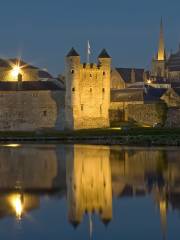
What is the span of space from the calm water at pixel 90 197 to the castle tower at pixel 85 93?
78.3 ft

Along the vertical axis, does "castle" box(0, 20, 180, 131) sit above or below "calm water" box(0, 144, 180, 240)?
above

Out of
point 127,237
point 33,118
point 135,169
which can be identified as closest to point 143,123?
point 33,118

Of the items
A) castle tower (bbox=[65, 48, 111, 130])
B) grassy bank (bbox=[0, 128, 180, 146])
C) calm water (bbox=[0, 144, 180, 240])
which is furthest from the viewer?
castle tower (bbox=[65, 48, 111, 130])

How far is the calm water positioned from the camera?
58.7 feet

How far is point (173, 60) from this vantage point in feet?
418

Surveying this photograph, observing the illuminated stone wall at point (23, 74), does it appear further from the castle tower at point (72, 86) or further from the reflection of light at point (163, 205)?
the reflection of light at point (163, 205)

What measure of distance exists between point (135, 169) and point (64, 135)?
26.2 m

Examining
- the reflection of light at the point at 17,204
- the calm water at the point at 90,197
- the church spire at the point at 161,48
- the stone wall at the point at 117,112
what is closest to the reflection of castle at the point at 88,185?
the calm water at the point at 90,197

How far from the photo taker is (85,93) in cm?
6131

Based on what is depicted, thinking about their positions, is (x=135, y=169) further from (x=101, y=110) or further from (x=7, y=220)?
(x=101, y=110)

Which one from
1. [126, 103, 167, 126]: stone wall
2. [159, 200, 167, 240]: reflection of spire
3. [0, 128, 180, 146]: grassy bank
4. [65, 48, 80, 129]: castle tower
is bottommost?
[159, 200, 167, 240]: reflection of spire

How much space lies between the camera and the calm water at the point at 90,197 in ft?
58.7

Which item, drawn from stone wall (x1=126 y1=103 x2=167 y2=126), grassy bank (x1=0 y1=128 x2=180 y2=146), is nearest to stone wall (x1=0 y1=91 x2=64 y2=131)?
grassy bank (x1=0 y1=128 x2=180 y2=146)

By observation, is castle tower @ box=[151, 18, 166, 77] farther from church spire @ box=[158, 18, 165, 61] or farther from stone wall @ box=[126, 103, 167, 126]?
stone wall @ box=[126, 103, 167, 126]
